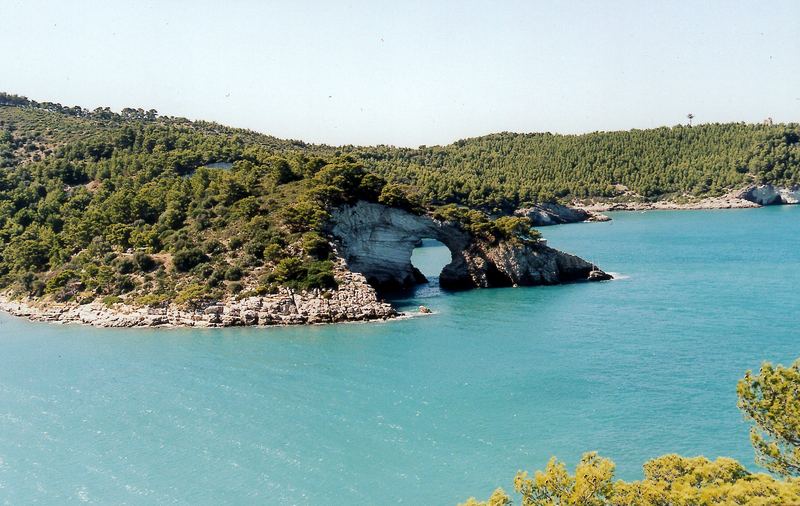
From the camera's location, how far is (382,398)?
39875 millimetres

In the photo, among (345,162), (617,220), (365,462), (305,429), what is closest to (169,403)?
(305,429)

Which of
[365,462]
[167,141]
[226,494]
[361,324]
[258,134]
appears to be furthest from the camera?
[258,134]

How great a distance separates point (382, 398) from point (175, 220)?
45.2 metres

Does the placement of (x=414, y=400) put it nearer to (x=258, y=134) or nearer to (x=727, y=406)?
(x=727, y=406)

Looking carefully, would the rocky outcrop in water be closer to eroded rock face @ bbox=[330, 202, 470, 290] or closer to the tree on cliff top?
eroded rock face @ bbox=[330, 202, 470, 290]

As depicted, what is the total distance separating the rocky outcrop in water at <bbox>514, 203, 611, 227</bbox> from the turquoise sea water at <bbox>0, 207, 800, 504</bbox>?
362 ft

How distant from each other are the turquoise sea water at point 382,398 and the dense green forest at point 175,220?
741 cm

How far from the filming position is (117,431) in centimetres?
3622

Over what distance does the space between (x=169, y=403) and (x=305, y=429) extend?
10.5m

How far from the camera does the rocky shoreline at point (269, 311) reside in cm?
5922

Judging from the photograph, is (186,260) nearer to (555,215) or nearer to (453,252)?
(453,252)

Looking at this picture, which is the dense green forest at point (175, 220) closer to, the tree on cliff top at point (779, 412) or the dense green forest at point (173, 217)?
the dense green forest at point (173, 217)

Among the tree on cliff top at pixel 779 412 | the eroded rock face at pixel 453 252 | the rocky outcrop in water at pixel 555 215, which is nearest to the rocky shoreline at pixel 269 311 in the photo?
the eroded rock face at pixel 453 252

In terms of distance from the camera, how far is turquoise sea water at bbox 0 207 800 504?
1203 inches
